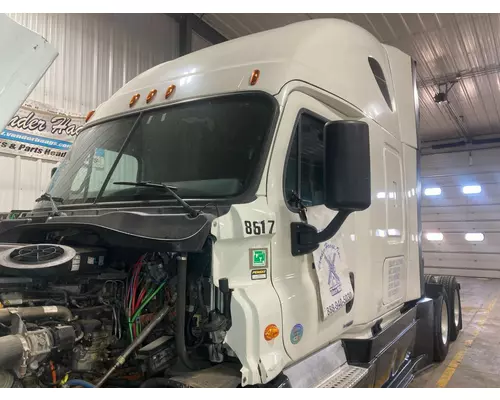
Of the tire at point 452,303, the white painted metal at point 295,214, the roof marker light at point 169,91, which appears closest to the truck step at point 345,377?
the white painted metal at point 295,214

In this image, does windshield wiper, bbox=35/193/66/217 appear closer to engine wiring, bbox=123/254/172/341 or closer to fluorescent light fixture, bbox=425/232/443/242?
engine wiring, bbox=123/254/172/341

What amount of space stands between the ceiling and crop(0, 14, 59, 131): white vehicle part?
5.86 metres

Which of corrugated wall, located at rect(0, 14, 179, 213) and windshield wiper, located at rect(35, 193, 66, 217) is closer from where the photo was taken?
windshield wiper, located at rect(35, 193, 66, 217)

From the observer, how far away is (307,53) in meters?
2.88

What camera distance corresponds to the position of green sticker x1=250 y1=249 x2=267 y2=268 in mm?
2286

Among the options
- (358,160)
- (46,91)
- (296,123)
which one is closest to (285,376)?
(358,160)

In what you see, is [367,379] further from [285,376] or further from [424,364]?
Answer: [424,364]

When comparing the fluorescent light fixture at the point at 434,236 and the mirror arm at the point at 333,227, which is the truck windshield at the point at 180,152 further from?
the fluorescent light fixture at the point at 434,236

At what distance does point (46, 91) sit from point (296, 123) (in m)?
4.82

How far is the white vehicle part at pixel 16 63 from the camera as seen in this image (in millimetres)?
1699

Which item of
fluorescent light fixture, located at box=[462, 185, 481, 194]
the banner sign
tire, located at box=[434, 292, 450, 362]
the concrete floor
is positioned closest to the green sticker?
the concrete floor

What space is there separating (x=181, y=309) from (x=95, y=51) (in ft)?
19.3

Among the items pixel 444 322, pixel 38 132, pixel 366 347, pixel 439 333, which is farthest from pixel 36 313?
pixel 444 322

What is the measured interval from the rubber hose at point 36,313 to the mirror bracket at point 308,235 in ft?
4.05
